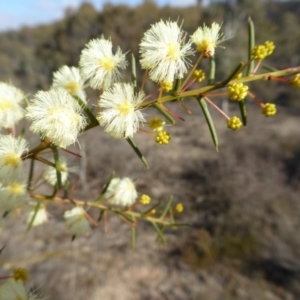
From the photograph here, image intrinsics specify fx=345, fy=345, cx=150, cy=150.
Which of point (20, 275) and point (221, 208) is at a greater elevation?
point (20, 275)

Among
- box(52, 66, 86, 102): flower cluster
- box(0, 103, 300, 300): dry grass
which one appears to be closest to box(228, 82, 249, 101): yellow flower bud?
box(52, 66, 86, 102): flower cluster

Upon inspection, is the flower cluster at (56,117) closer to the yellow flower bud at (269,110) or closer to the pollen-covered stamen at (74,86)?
the pollen-covered stamen at (74,86)

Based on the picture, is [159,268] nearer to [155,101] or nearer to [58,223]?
[58,223]

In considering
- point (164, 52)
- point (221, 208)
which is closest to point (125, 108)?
point (164, 52)

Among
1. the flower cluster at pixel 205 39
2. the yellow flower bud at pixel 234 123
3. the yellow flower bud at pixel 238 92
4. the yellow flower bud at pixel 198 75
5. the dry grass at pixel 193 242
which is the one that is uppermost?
the flower cluster at pixel 205 39

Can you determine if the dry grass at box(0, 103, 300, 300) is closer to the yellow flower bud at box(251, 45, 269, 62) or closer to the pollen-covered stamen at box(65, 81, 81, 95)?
the pollen-covered stamen at box(65, 81, 81, 95)

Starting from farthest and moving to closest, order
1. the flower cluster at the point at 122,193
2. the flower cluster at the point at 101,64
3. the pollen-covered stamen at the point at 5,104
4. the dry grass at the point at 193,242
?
1. the dry grass at the point at 193,242
2. the flower cluster at the point at 122,193
3. the pollen-covered stamen at the point at 5,104
4. the flower cluster at the point at 101,64

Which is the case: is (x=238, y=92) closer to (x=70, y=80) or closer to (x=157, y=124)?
(x=157, y=124)

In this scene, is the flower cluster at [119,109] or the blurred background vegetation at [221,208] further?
the blurred background vegetation at [221,208]

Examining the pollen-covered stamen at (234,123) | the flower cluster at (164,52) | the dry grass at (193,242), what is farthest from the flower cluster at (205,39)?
the dry grass at (193,242)
